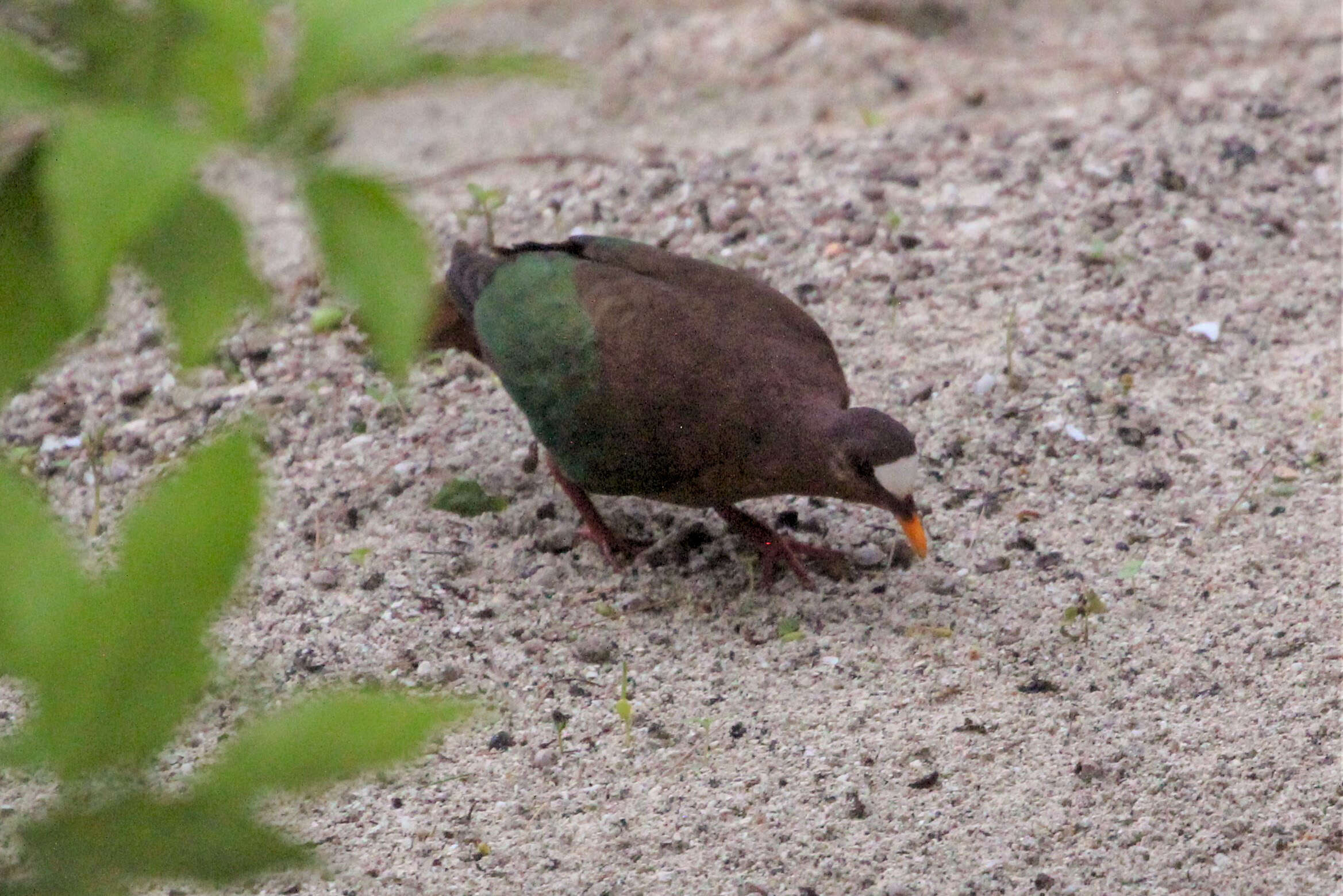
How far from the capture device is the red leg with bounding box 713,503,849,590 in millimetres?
4062

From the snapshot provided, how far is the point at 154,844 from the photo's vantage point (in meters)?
1.00

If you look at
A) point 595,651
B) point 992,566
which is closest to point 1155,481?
point 992,566

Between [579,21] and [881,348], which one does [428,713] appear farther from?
[579,21]

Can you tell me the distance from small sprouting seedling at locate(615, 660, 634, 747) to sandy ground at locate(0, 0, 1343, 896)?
0.09ft

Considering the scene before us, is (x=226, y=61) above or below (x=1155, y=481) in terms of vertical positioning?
above

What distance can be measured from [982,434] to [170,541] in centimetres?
376

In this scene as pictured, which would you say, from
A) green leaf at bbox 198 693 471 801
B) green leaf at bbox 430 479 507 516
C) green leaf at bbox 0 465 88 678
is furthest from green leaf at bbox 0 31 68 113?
green leaf at bbox 430 479 507 516

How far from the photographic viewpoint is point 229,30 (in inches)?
40.9

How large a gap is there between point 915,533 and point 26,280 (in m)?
2.94

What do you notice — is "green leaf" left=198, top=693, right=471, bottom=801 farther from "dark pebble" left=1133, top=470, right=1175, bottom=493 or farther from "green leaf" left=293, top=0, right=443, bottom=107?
"dark pebble" left=1133, top=470, right=1175, bottom=493

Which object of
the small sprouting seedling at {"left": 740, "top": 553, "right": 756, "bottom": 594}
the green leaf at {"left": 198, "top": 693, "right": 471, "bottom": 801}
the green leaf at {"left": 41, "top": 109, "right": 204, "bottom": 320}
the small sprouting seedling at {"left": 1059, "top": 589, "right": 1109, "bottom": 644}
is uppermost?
the green leaf at {"left": 41, "top": 109, "right": 204, "bottom": 320}

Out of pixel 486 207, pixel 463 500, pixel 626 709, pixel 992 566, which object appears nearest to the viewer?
pixel 626 709

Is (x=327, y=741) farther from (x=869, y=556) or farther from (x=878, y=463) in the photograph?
(x=869, y=556)

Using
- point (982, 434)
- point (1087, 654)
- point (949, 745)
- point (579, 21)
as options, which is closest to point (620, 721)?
point (949, 745)
